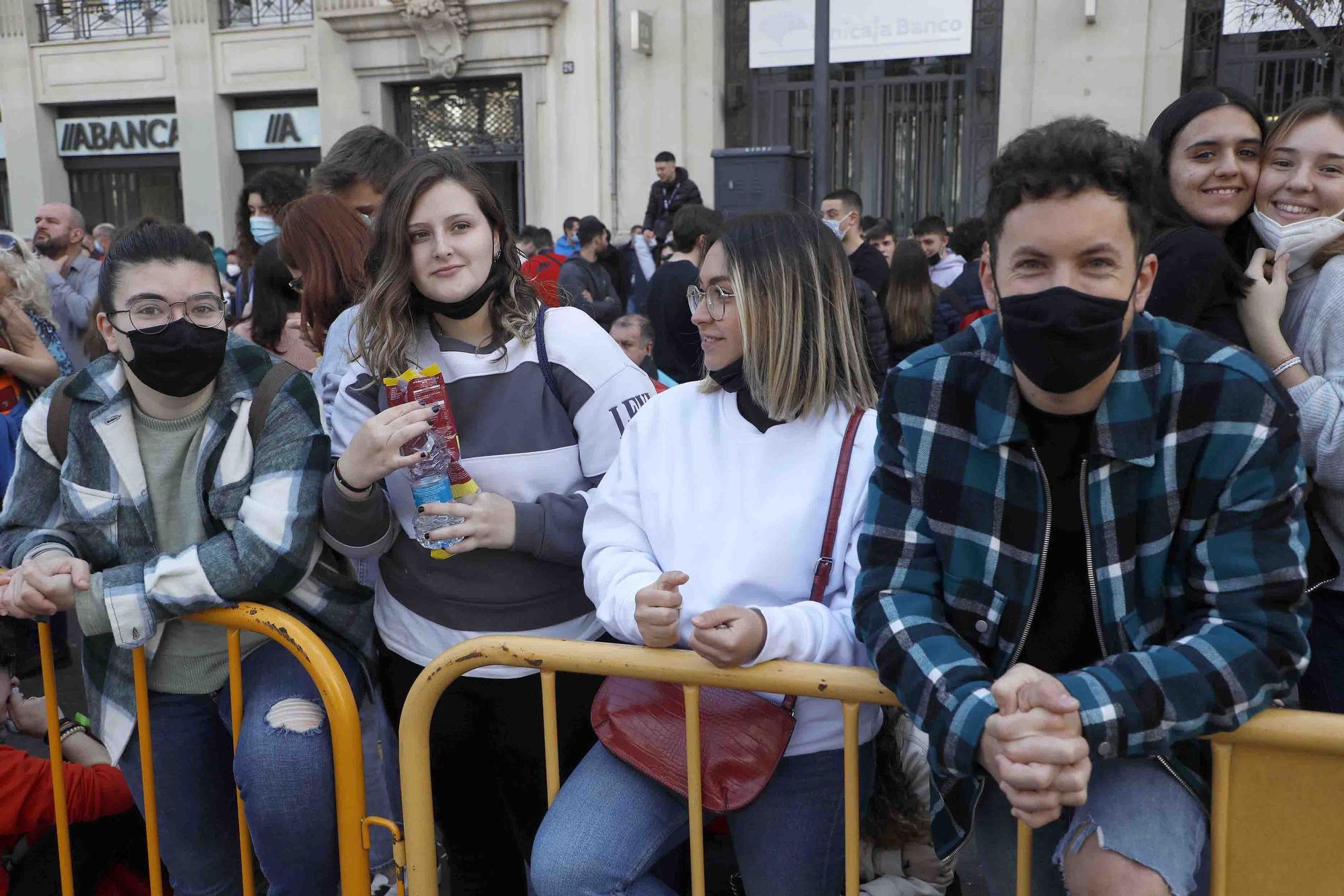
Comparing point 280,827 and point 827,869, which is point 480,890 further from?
point 827,869

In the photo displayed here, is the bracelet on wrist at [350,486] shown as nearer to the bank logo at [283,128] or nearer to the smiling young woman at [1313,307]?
the smiling young woman at [1313,307]

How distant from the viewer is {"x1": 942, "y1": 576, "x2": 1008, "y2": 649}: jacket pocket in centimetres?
192

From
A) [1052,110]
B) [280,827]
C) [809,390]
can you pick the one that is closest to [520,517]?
[809,390]

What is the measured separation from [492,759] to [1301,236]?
2.20 meters

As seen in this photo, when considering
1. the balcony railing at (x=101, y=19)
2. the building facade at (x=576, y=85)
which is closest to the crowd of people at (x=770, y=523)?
the building facade at (x=576, y=85)

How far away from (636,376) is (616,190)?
13840 mm

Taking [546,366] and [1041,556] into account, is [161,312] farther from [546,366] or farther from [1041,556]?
[1041,556]

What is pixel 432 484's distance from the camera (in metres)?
2.33

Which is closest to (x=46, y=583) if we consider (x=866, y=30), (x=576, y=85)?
(x=866, y=30)

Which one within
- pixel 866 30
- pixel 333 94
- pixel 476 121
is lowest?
pixel 476 121

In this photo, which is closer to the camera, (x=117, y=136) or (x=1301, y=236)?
(x=1301, y=236)

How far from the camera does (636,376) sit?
8.77 feet

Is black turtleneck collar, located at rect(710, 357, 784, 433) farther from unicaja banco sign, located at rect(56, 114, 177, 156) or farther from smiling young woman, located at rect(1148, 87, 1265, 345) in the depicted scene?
unicaja banco sign, located at rect(56, 114, 177, 156)

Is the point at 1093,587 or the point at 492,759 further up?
the point at 1093,587
